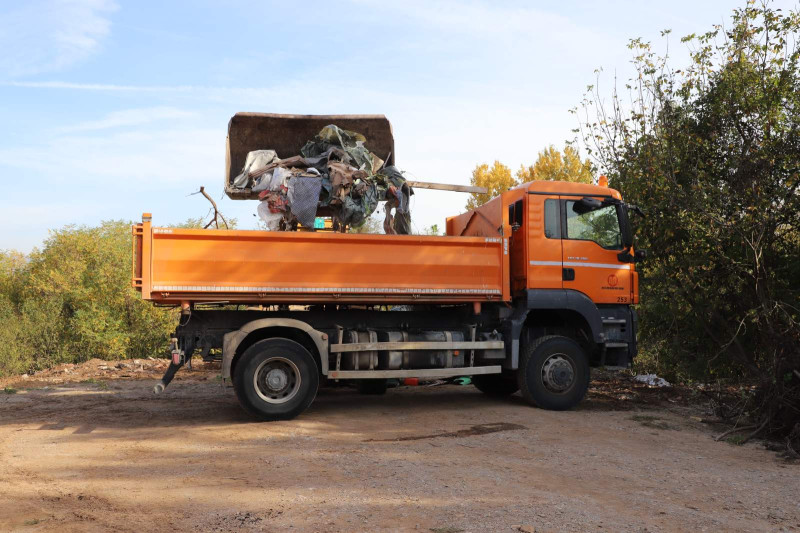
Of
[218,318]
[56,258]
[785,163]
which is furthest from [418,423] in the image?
[56,258]

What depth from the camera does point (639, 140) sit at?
11664 millimetres

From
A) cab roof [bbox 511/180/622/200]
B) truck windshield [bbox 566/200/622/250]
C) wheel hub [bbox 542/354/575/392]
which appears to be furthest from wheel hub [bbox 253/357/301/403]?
truck windshield [bbox 566/200/622/250]

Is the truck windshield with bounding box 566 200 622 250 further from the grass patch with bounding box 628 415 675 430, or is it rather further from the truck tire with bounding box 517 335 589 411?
the grass patch with bounding box 628 415 675 430

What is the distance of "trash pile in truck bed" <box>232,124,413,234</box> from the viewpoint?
8.59 metres

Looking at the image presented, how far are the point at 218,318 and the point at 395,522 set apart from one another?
4.52 meters

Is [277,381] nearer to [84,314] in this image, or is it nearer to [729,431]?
[729,431]

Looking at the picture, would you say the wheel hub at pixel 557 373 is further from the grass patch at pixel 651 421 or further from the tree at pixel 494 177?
the tree at pixel 494 177

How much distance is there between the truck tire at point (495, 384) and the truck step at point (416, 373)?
1244 mm

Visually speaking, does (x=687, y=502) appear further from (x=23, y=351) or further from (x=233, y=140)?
(x=23, y=351)

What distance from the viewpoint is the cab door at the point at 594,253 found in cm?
908

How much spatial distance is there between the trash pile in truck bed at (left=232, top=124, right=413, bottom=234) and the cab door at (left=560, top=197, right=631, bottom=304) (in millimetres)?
2269

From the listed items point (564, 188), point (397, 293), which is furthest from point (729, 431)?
point (397, 293)

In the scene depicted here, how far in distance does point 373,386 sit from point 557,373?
2982 mm

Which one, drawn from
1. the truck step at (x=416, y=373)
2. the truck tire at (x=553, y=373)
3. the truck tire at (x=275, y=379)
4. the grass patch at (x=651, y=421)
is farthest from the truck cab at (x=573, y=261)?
the truck tire at (x=275, y=379)
